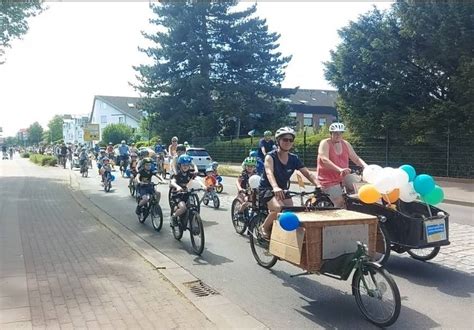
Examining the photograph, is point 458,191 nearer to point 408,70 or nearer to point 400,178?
point 408,70

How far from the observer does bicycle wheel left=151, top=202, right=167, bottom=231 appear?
983 centimetres

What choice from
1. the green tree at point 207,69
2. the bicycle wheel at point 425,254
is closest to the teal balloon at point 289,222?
the bicycle wheel at point 425,254

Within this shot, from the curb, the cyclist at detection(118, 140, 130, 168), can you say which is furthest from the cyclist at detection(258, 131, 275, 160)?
the cyclist at detection(118, 140, 130, 168)

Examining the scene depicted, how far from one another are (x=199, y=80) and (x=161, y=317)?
115 ft

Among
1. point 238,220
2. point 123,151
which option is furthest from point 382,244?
point 123,151

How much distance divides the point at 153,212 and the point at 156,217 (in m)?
0.23

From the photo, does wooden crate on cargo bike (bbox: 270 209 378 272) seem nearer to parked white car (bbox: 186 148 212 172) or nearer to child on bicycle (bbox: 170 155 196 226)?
child on bicycle (bbox: 170 155 196 226)

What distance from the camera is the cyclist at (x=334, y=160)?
722 cm

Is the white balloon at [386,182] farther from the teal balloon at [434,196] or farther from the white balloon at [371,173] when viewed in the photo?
the teal balloon at [434,196]

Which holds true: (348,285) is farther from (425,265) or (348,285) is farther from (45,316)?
(45,316)

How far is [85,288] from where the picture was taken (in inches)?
220

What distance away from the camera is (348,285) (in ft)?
19.3

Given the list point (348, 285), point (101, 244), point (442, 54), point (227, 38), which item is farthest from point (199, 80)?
point (348, 285)

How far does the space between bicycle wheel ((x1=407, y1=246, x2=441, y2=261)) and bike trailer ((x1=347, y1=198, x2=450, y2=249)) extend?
1.54 ft
